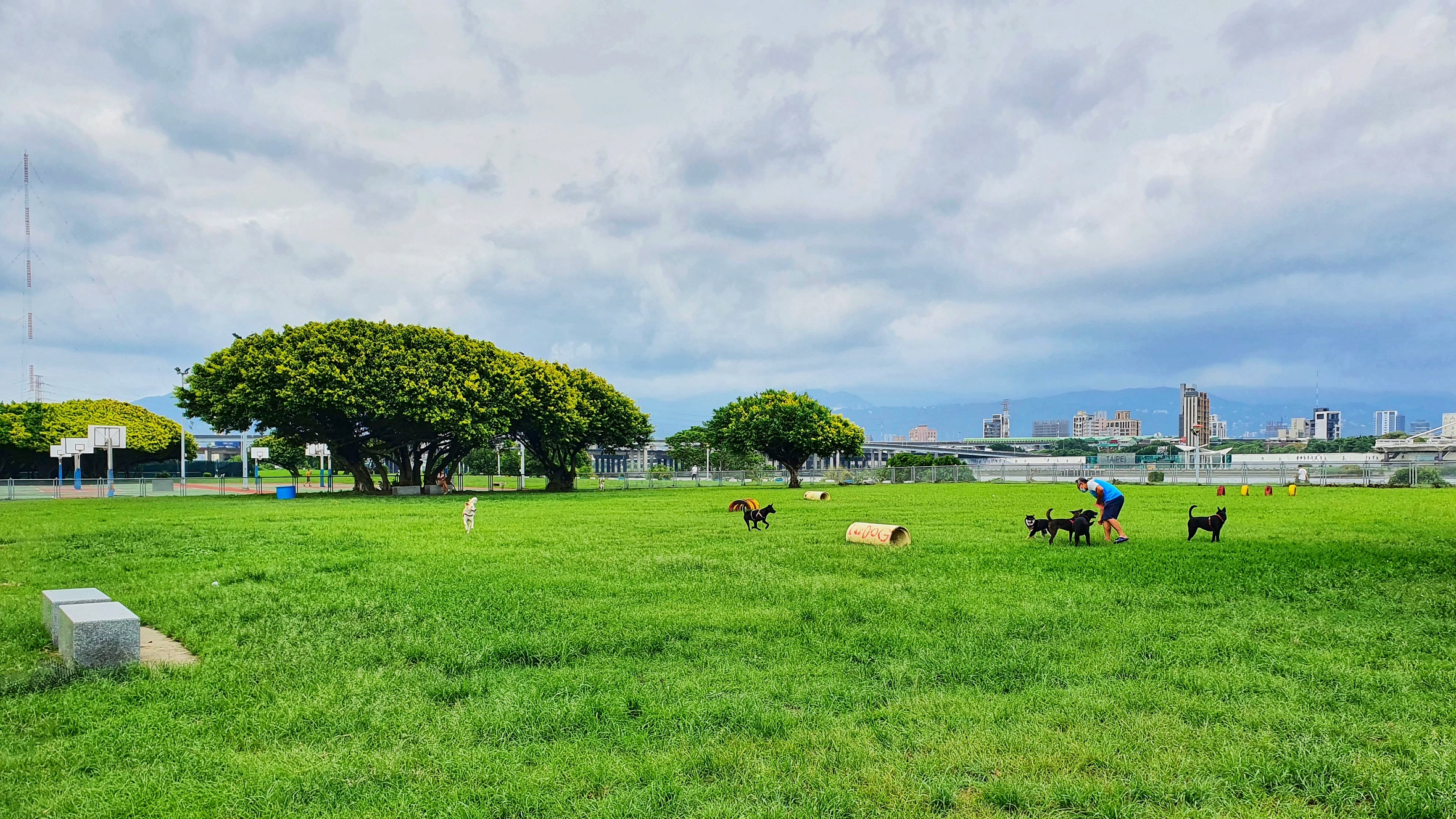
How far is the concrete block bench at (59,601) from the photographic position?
7.53m

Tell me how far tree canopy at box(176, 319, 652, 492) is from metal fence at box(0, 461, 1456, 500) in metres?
6.42

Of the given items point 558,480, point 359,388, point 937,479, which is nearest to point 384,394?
point 359,388

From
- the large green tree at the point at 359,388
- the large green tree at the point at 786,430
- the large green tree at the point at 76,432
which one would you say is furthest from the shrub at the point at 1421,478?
the large green tree at the point at 76,432

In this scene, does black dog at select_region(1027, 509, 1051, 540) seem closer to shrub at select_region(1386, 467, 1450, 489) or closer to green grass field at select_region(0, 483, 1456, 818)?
green grass field at select_region(0, 483, 1456, 818)

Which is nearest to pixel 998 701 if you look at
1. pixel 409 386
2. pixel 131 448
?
pixel 409 386

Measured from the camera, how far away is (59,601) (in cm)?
768

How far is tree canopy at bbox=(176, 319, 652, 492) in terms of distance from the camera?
36.1 m

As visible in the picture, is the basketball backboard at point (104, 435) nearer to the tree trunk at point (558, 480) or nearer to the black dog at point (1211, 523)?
the tree trunk at point (558, 480)

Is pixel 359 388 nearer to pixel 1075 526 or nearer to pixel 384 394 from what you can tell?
pixel 384 394

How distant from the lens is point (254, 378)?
117 ft

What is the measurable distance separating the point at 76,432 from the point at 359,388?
43.3 meters

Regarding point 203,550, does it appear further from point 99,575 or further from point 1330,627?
point 1330,627

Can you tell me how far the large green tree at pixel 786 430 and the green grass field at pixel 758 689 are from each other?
41.7 meters

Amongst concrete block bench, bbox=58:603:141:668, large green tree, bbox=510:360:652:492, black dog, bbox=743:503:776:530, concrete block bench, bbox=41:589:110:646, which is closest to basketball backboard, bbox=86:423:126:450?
large green tree, bbox=510:360:652:492
